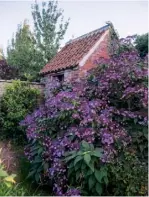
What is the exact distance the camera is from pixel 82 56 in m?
10.3

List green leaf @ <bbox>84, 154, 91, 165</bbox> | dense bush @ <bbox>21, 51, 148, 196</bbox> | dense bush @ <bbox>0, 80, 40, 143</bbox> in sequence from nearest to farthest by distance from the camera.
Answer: green leaf @ <bbox>84, 154, 91, 165</bbox>
dense bush @ <bbox>21, 51, 148, 196</bbox>
dense bush @ <bbox>0, 80, 40, 143</bbox>

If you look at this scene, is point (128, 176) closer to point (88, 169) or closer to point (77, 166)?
point (88, 169)

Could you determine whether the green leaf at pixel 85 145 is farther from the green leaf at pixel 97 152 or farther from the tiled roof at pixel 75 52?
the tiled roof at pixel 75 52

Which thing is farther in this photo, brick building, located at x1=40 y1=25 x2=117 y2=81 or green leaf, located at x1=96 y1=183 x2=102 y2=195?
brick building, located at x1=40 y1=25 x2=117 y2=81

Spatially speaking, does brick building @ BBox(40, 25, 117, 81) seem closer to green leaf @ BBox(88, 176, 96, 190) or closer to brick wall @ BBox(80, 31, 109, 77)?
brick wall @ BBox(80, 31, 109, 77)

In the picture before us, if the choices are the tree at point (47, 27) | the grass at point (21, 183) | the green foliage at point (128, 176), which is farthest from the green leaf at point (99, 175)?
the tree at point (47, 27)

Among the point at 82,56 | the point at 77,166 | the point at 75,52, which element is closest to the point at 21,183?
the point at 77,166

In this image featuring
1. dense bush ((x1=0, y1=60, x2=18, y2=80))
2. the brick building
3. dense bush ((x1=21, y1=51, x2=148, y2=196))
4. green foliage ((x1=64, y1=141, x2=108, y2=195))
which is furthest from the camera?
dense bush ((x1=0, y1=60, x2=18, y2=80))

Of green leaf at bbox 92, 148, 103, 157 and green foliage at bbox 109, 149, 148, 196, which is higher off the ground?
green leaf at bbox 92, 148, 103, 157

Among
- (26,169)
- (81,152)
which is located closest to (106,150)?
(81,152)

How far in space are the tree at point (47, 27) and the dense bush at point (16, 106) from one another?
6.01 metres

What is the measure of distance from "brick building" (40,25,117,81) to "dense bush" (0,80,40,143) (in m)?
1.12

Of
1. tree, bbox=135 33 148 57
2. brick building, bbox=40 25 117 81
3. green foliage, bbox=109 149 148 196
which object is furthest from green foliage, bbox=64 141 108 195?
tree, bbox=135 33 148 57

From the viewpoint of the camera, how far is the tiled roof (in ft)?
34.7
